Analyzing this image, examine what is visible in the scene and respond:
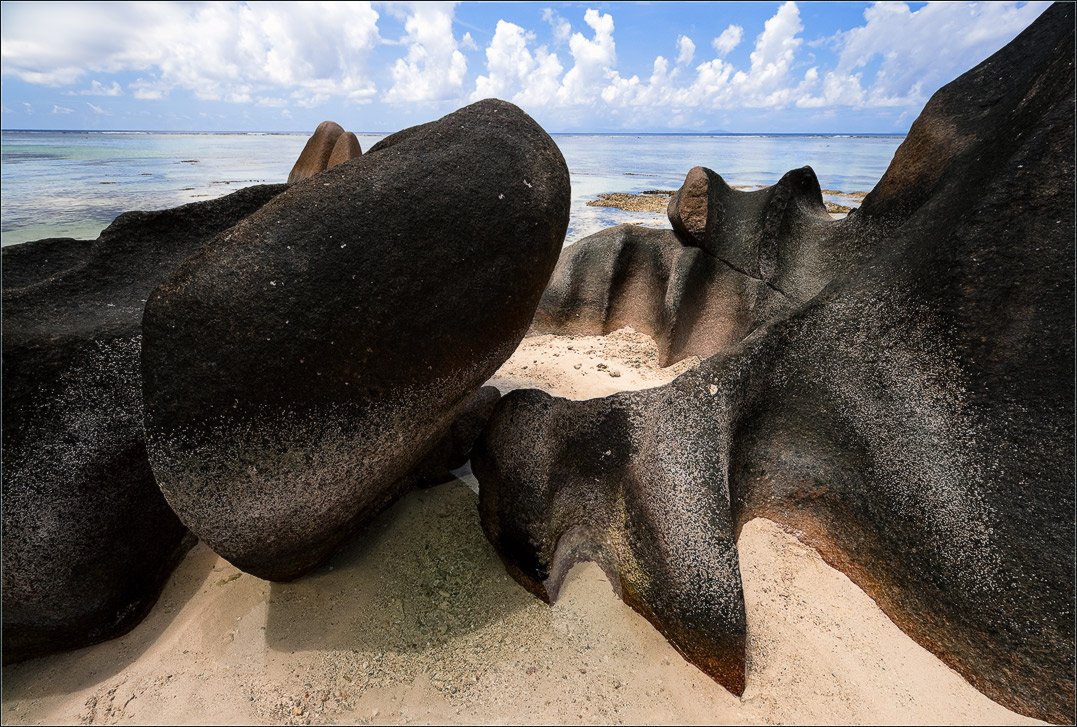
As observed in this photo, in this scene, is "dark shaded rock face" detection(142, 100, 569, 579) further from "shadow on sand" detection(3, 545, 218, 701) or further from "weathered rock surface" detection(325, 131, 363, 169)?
"weathered rock surface" detection(325, 131, 363, 169)

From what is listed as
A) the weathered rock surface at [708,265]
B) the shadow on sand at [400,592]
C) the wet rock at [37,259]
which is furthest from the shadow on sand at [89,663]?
the weathered rock surface at [708,265]

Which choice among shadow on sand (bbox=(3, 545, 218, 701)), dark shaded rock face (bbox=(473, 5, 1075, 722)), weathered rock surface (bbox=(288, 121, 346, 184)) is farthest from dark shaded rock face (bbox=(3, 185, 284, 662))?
weathered rock surface (bbox=(288, 121, 346, 184))

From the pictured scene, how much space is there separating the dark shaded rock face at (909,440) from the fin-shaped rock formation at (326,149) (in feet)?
17.4

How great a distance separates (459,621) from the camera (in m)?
2.21

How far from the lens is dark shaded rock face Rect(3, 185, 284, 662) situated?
208 cm

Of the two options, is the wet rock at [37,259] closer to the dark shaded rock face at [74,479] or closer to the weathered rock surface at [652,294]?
the dark shaded rock face at [74,479]

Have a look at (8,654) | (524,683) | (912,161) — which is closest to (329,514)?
(524,683)

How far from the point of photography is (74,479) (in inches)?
85.2

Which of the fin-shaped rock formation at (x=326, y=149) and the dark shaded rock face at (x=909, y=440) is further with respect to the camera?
the fin-shaped rock formation at (x=326, y=149)

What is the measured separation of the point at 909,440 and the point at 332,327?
213 cm

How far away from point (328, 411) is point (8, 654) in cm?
157

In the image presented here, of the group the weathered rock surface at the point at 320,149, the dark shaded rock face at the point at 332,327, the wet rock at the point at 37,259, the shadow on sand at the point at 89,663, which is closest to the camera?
the dark shaded rock face at the point at 332,327

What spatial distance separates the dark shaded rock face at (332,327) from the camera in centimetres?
179

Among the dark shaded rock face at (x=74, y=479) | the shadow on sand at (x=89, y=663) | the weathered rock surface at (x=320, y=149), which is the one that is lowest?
the shadow on sand at (x=89, y=663)
